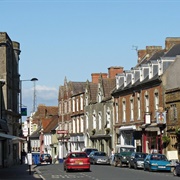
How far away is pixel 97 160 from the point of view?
189 feet

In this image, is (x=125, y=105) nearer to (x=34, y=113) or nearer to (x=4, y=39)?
(x=4, y=39)

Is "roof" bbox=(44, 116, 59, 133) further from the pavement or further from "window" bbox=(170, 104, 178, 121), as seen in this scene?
the pavement

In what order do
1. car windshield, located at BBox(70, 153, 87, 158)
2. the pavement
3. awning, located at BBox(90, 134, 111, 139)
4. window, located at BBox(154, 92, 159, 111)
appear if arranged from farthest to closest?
awning, located at BBox(90, 134, 111, 139)
window, located at BBox(154, 92, 159, 111)
car windshield, located at BBox(70, 153, 87, 158)
the pavement

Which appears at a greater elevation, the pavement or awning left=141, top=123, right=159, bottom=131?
awning left=141, top=123, right=159, bottom=131

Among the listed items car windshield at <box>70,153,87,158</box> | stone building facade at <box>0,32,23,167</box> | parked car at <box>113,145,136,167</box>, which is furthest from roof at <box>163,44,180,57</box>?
car windshield at <box>70,153,87,158</box>

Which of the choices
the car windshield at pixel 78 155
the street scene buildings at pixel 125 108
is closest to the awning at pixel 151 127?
the street scene buildings at pixel 125 108

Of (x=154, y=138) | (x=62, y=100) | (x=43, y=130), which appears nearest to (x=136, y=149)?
(x=154, y=138)

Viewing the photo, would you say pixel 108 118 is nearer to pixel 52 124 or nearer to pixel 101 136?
pixel 101 136

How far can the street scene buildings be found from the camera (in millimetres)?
53925

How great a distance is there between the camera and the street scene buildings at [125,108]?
53925mm

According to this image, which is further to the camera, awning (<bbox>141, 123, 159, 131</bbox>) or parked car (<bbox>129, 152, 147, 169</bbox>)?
awning (<bbox>141, 123, 159, 131</bbox>)

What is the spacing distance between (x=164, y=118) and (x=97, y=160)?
8.79 meters

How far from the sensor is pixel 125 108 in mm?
66125

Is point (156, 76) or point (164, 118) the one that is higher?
point (156, 76)
